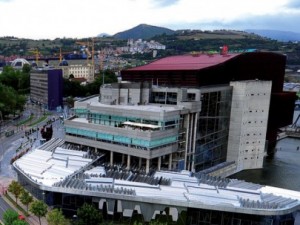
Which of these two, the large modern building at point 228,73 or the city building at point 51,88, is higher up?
the large modern building at point 228,73

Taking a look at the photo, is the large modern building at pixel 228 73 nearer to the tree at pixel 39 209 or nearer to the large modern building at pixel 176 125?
the large modern building at pixel 176 125

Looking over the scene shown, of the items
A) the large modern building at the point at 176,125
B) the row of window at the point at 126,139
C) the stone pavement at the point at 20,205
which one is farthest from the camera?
the large modern building at the point at 176,125

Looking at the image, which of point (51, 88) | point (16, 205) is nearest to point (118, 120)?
point (16, 205)

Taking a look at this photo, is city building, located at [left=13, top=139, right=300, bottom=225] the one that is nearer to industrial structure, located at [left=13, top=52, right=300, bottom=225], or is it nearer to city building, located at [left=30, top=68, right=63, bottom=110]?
industrial structure, located at [left=13, top=52, right=300, bottom=225]

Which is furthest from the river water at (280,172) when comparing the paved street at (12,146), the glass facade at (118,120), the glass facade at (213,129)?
the paved street at (12,146)

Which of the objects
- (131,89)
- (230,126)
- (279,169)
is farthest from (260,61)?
(131,89)
